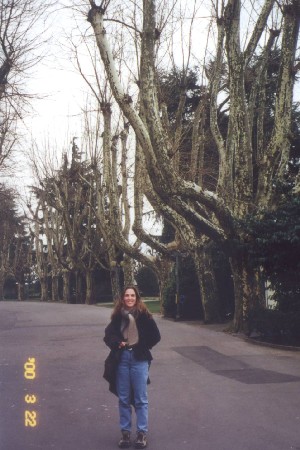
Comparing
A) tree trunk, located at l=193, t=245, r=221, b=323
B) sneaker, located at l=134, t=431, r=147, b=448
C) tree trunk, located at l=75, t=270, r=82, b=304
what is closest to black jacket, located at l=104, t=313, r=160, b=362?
sneaker, located at l=134, t=431, r=147, b=448

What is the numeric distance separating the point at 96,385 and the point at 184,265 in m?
→ 16.4

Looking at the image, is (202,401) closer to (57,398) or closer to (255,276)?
(57,398)

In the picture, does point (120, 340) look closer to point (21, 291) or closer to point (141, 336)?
point (141, 336)

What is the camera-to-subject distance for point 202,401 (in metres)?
8.21

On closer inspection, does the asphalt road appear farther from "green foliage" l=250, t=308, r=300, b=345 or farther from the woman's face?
the woman's face

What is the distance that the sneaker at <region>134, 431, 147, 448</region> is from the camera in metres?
5.86

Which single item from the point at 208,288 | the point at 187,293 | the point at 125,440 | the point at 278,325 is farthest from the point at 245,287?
the point at 125,440

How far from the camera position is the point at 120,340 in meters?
6.22

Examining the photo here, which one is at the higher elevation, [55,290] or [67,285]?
[67,285]

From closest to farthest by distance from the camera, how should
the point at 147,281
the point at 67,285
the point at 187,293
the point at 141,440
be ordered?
the point at 141,440, the point at 187,293, the point at 67,285, the point at 147,281

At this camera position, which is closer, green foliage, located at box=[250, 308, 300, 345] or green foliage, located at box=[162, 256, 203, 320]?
green foliage, located at box=[250, 308, 300, 345]

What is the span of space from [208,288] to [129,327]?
52.5 ft

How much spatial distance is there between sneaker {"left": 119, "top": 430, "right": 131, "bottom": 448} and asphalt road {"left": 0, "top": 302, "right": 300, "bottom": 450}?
11cm

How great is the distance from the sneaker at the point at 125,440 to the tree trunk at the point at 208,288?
16240 millimetres
